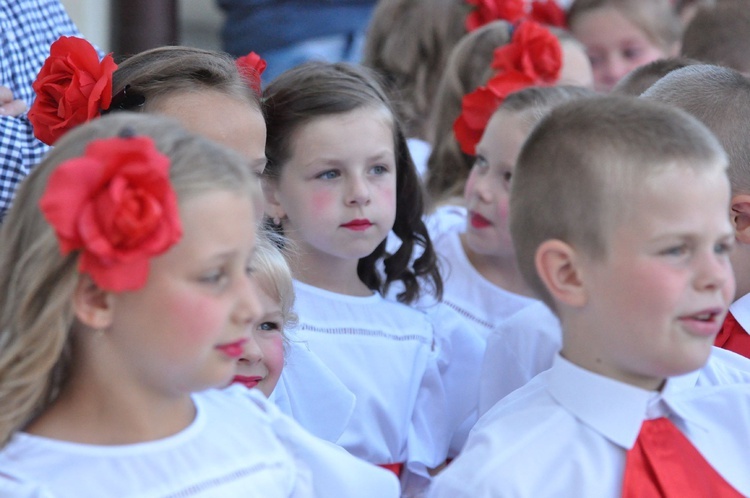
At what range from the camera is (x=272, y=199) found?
288 cm

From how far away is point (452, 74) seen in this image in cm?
384

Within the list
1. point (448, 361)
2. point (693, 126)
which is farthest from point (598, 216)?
point (448, 361)

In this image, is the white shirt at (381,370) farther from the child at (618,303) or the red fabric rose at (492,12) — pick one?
the red fabric rose at (492,12)

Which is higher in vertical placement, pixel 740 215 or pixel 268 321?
pixel 740 215

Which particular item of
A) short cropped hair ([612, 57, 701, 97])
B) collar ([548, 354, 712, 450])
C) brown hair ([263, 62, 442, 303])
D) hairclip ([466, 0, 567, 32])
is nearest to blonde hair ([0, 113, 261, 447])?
collar ([548, 354, 712, 450])

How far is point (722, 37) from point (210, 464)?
2842 millimetres

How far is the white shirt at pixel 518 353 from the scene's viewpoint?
2.74 metres

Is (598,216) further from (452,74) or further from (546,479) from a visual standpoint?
(452,74)

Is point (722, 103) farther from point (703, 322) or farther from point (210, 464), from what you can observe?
point (210, 464)

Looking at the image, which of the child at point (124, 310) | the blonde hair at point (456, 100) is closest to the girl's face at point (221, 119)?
the child at point (124, 310)

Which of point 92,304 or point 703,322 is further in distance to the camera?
point 703,322

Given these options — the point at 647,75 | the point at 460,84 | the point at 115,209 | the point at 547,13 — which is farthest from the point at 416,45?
the point at 115,209

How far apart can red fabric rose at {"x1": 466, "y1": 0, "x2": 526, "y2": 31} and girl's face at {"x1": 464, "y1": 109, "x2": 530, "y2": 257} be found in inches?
50.7

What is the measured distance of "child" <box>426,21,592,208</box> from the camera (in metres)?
3.72
